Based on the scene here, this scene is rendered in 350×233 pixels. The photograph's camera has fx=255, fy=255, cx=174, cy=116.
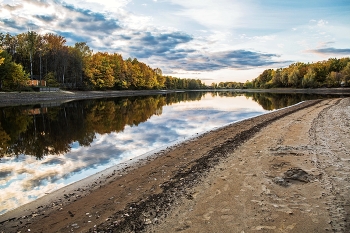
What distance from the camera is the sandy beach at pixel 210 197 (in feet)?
17.9

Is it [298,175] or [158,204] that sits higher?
[298,175]

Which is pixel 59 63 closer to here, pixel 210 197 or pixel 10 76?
pixel 10 76

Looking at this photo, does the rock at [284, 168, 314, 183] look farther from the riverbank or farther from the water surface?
the riverbank

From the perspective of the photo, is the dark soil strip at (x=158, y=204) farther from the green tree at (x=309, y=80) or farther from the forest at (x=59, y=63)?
the green tree at (x=309, y=80)

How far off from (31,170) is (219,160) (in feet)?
25.5

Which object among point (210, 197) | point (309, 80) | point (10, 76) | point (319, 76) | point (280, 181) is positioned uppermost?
point (319, 76)

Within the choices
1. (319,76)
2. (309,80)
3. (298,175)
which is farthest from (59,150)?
(319,76)

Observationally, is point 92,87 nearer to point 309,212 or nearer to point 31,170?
point 31,170

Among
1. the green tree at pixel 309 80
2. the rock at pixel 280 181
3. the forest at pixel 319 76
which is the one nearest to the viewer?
the rock at pixel 280 181

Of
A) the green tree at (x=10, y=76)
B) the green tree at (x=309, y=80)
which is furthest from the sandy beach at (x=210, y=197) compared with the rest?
the green tree at (x=309, y=80)

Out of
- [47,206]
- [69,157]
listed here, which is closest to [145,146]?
[69,157]

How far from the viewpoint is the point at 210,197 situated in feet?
22.1

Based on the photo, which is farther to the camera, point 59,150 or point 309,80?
point 309,80

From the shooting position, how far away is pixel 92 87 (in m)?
82.5
